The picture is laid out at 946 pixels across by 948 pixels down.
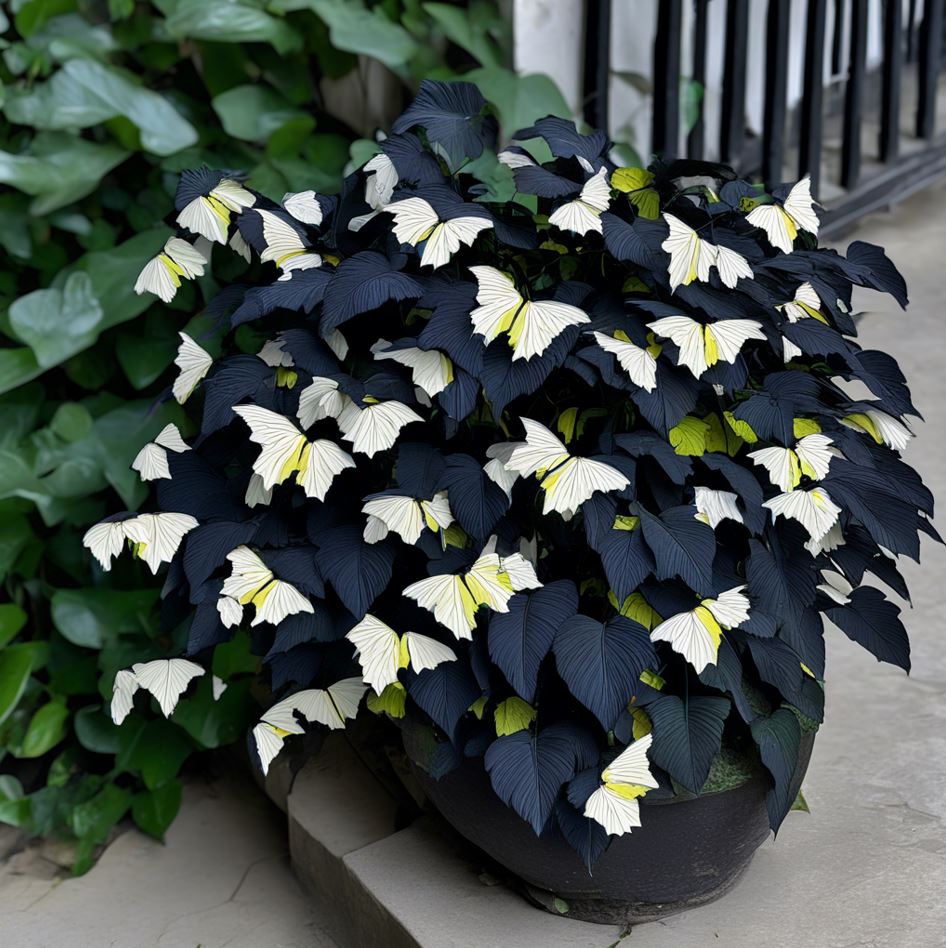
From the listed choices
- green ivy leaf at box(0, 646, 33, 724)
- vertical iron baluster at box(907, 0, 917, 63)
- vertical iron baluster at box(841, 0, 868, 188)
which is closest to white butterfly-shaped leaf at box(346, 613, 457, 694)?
green ivy leaf at box(0, 646, 33, 724)

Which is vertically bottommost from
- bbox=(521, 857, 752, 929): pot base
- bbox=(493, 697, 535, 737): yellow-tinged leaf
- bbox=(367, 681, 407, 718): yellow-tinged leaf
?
bbox=(521, 857, 752, 929): pot base

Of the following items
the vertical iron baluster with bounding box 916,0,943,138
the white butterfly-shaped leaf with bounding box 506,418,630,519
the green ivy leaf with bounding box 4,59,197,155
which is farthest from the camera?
the vertical iron baluster with bounding box 916,0,943,138

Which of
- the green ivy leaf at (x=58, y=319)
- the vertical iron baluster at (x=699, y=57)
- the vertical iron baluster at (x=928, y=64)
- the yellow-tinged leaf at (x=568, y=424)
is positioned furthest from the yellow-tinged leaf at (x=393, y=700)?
the vertical iron baluster at (x=928, y=64)

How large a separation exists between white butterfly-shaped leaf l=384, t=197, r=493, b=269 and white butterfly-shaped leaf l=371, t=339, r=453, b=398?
0.28 ft

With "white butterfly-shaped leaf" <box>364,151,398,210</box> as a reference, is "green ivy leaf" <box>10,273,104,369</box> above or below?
below

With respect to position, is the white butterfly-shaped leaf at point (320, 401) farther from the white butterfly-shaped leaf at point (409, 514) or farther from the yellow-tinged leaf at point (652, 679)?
the yellow-tinged leaf at point (652, 679)

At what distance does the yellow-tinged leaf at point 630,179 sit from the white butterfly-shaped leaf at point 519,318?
0.20 m

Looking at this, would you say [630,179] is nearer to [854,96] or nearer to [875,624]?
[875,624]

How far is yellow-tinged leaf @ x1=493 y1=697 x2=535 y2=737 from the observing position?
4.24ft

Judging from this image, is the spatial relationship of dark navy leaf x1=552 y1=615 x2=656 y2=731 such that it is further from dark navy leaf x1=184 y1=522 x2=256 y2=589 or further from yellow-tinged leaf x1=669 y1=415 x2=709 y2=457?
dark navy leaf x1=184 y1=522 x2=256 y2=589

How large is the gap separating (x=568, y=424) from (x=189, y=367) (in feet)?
1.49

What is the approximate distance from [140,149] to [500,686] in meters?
1.14

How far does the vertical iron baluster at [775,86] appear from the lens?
2.59 metres

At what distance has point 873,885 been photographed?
1471mm
